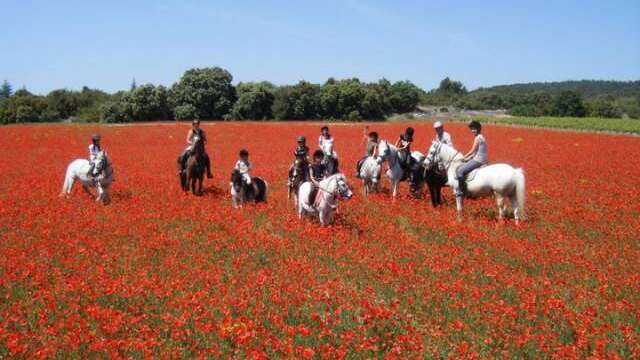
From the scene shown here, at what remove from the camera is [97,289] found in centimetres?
811

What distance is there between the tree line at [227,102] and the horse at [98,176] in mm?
58003

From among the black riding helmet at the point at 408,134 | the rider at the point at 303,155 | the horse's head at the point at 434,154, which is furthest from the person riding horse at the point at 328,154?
the horse's head at the point at 434,154

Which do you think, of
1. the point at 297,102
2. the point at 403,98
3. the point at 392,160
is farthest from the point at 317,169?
the point at 403,98

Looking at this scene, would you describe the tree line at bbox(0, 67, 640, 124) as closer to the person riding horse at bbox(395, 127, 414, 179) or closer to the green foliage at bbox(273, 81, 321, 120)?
the green foliage at bbox(273, 81, 321, 120)

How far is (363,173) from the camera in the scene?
1630cm

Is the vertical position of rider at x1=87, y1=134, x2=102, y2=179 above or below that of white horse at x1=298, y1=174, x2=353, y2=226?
above

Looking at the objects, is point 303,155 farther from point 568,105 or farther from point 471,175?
point 568,105

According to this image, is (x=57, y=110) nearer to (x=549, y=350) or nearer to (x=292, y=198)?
(x=292, y=198)

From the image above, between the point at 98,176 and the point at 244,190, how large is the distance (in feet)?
13.7

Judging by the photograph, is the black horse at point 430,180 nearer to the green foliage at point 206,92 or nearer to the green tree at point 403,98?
the green foliage at point 206,92

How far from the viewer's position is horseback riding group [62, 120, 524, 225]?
12.1 m

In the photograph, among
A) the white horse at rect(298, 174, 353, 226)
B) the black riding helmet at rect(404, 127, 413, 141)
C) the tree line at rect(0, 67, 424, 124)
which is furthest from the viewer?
the tree line at rect(0, 67, 424, 124)

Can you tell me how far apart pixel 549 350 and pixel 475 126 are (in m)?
7.31

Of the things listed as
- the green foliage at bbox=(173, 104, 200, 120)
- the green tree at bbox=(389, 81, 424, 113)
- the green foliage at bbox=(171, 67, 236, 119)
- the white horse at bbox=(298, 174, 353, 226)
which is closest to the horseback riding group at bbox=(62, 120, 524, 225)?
the white horse at bbox=(298, 174, 353, 226)
